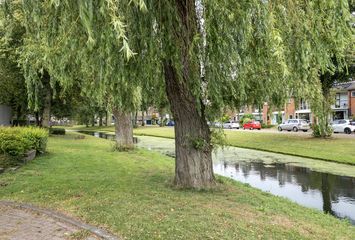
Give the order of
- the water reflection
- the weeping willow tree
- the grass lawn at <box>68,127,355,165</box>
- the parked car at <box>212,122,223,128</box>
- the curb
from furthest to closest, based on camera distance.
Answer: the grass lawn at <box>68,127,355,165</box> → the water reflection → the parked car at <box>212,122,223,128</box> → the weeping willow tree → the curb

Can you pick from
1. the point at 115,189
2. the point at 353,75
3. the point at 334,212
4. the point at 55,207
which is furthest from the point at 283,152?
the point at 55,207

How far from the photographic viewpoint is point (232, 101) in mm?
8281

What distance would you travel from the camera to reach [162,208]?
6.45 meters

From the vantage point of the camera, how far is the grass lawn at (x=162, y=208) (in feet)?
17.8

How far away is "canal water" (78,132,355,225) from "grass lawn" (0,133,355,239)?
169cm

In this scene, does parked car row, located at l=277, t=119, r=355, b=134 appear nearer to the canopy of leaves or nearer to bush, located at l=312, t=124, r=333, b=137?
bush, located at l=312, t=124, r=333, b=137

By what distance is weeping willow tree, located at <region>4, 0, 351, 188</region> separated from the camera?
577 cm

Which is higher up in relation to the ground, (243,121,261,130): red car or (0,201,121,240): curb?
(243,121,261,130): red car

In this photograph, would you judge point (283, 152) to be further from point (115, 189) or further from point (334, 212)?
point (115, 189)

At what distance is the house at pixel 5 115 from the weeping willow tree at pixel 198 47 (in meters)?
21.8

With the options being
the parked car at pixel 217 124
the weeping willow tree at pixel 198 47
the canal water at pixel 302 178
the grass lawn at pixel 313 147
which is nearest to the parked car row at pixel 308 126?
the grass lawn at pixel 313 147

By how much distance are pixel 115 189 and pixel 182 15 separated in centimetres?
401

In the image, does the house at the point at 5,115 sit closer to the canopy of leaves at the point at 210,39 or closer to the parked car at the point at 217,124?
the canopy of leaves at the point at 210,39

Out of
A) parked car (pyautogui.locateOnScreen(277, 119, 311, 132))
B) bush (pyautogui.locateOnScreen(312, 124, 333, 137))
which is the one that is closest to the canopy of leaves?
bush (pyautogui.locateOnScreen(312, 124, 333, 137))
